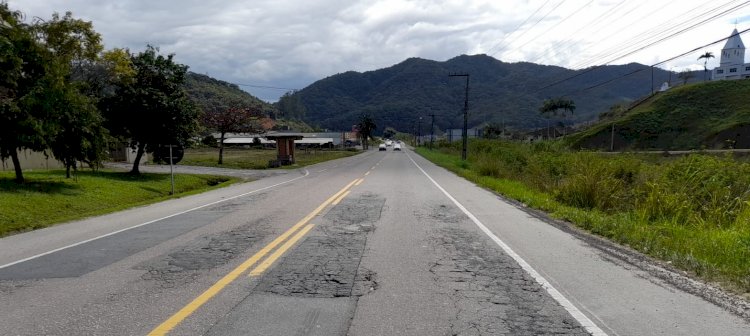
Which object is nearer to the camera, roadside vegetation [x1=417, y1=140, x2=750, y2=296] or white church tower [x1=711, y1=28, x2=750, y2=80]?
roadside vegetation [x1=417, y1=140, x2=750, y2=296]

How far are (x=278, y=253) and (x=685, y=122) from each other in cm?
7948

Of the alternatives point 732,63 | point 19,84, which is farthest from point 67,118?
point 732,63

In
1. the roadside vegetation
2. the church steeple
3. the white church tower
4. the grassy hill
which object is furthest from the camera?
the church steeple

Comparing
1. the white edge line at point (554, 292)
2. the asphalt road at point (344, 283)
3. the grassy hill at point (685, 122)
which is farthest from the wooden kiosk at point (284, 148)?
the grassy hill at point (685, 122)

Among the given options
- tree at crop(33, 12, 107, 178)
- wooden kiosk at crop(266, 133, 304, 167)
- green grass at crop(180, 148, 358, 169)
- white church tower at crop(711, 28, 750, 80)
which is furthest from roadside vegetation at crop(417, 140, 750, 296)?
white church tower at crop(711, 28, 750, 80)

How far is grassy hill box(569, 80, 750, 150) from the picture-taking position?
6519cm

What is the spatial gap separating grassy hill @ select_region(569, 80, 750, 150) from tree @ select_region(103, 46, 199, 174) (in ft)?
191

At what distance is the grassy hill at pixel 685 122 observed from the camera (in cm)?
6519

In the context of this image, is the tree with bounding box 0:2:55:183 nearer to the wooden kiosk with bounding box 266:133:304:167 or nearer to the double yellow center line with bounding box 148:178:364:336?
the double yellow center line with bounding box 148:178:364:336

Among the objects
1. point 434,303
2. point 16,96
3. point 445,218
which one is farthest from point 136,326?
point 16,96

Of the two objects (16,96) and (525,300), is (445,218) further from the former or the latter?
(16,96)

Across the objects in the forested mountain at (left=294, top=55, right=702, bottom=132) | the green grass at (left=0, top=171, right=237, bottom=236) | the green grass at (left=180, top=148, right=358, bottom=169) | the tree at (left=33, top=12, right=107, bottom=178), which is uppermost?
the forested mountain at (left=294, top=55, right=702, bottom=132)

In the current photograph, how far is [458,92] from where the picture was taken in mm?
160500

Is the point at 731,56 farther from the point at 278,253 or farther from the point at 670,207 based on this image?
the point at 278,253
